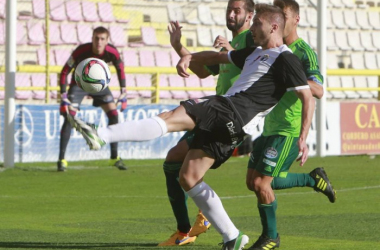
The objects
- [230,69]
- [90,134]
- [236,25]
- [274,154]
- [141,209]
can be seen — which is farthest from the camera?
[141,209]

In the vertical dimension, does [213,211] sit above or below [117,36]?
below

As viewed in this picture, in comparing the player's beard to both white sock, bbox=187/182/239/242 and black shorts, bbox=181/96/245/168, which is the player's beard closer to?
black shorts, bbox=181/96/245/168

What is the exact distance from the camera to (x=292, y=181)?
25.8ft

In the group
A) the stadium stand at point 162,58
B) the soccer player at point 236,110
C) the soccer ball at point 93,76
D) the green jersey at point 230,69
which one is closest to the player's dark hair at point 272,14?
the soccer player at point 236,110

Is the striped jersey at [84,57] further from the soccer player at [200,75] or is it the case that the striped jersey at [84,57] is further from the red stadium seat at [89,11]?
the soccer player at [200,75]

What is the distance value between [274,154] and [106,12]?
1356 cm

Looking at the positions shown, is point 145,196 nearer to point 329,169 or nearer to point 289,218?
point 289,218

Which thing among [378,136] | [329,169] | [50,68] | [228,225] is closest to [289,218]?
[228,225]

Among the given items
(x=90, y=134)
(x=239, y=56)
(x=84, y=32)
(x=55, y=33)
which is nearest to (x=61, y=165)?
(x=55, y=33)

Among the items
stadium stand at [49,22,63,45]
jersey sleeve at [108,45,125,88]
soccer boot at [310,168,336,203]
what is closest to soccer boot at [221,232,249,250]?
soccer boot at [310,168,336,203]

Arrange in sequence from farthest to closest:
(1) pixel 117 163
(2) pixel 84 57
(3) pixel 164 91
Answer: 1. (3) pixel 164 91
2. (1) pixel 117 163
3. (2) pixel 84 57

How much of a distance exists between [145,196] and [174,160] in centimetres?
424

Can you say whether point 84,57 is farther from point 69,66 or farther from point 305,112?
point 305,112

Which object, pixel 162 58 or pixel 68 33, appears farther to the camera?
pixel 162 58
